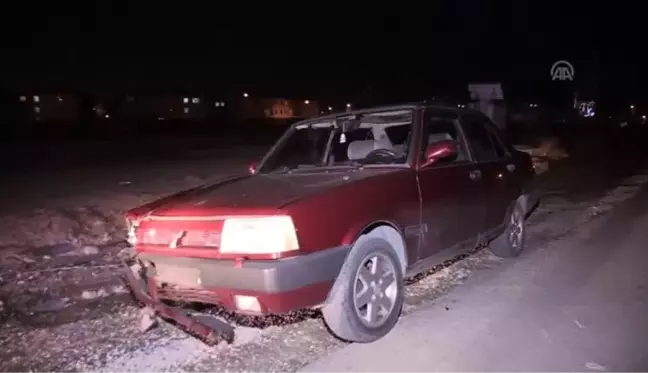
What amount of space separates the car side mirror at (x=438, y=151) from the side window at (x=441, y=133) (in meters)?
0.07

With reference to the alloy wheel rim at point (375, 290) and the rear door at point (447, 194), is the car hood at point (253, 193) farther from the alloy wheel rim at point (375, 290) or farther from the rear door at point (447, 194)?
the alloy wheel rim at point (375, 290)

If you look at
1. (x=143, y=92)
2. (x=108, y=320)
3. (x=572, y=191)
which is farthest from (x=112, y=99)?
(x=108, y=320)

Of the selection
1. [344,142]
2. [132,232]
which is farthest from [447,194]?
[132,232]

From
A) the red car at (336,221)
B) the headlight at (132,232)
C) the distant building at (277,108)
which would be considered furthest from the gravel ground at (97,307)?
the distant building at (277,108)

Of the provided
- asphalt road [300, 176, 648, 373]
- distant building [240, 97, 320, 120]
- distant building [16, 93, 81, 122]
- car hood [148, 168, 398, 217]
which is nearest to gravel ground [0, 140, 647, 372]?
asphalt road [300, 176, 648, 373]

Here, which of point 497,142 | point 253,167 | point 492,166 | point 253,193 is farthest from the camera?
point 497,142

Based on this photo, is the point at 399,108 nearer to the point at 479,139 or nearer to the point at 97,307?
the point at 479,139

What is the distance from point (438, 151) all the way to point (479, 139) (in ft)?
4.86

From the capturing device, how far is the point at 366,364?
4.04 meters

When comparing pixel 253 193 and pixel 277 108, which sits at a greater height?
pixel 277 108

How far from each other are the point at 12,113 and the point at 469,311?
161 ft

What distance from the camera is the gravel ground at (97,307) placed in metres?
4.18

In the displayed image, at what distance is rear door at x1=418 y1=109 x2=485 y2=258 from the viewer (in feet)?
16.2

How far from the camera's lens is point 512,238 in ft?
22.4
